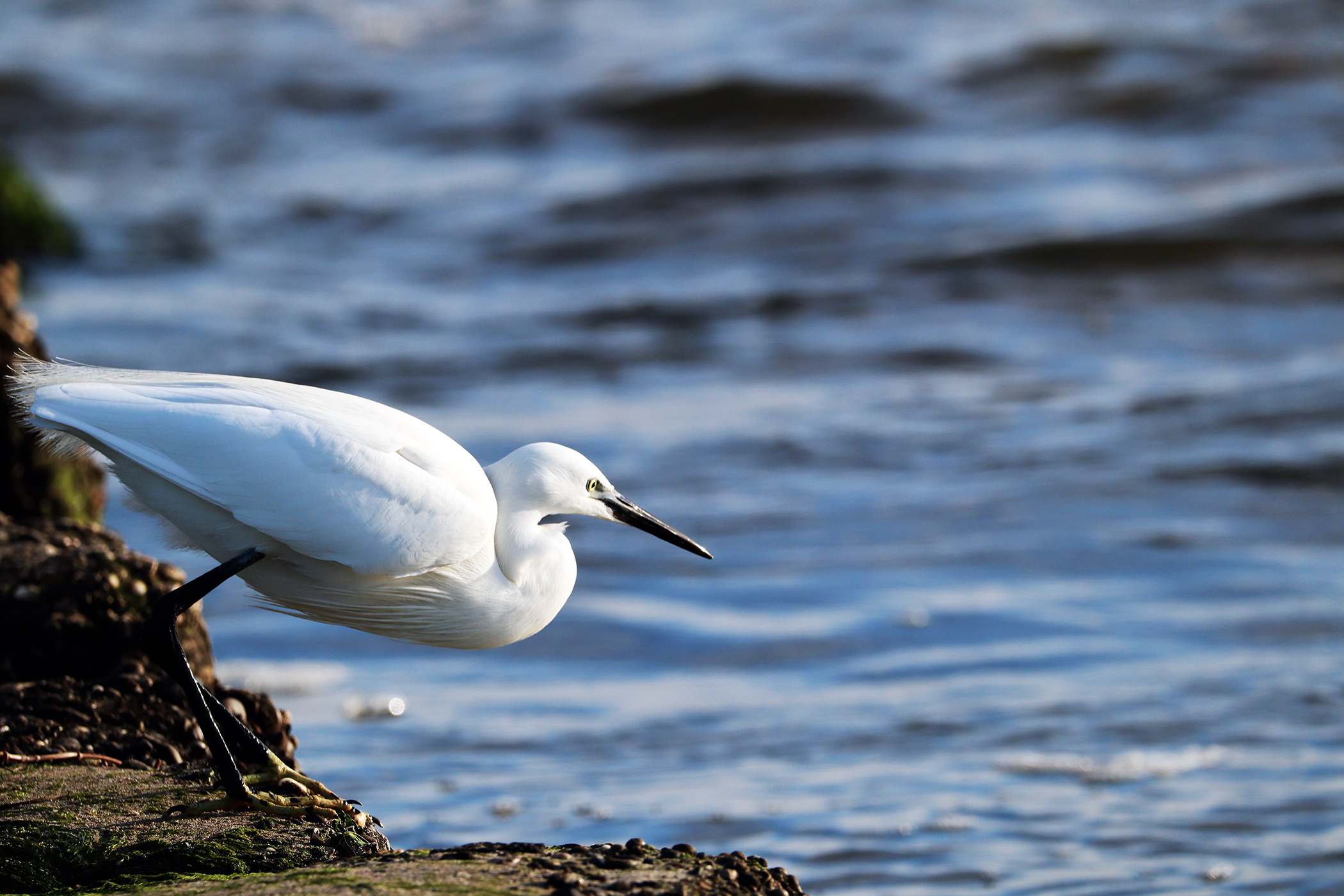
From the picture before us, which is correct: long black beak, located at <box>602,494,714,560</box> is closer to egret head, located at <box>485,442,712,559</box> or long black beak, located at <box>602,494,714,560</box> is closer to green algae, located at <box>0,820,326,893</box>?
egret head, located at <box>485,442,712,559</box>

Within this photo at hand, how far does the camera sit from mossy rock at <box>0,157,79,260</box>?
13.2 meters

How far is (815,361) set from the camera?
35.3ft

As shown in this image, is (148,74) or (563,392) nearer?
(563,392)

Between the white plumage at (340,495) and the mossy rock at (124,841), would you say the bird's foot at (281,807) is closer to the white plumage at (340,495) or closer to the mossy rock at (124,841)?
the mossy rock at (124,841)

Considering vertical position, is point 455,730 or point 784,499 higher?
point 784,499

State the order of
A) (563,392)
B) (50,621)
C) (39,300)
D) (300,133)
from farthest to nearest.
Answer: (300,133), (39,300), (563,392), (50,621)

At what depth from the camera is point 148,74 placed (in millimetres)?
20547

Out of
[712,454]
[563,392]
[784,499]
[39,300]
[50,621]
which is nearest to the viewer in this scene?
[50,621]

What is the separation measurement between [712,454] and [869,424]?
1.17m

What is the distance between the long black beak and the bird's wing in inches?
11.6

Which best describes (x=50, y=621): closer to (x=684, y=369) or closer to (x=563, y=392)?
(x=563, y=392)

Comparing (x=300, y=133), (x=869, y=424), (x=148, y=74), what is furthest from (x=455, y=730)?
(x=148, y=74)

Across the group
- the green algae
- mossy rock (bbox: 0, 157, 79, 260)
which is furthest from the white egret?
mossy rock (bbox: 0, 157, 79, 260)

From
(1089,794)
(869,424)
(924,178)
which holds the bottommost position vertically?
(1089,794)
